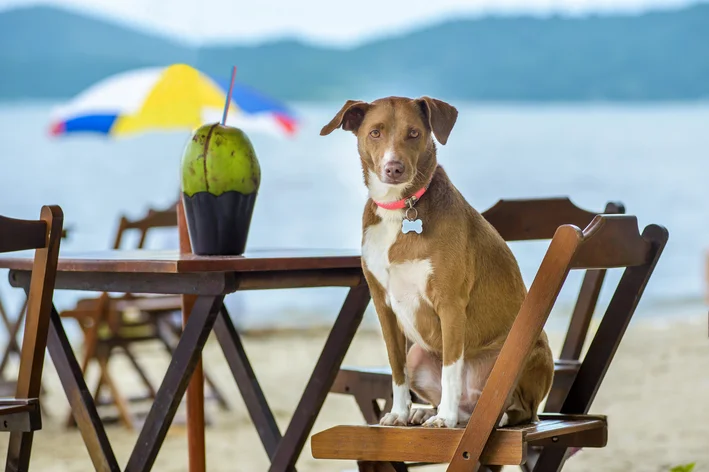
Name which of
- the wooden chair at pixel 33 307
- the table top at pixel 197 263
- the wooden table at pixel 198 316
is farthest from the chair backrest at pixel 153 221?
the wooden chair at pixel 33 307

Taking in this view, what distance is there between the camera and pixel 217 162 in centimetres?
322

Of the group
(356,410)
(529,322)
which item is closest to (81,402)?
(529,322)

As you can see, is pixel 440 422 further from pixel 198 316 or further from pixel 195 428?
pixel 195 428

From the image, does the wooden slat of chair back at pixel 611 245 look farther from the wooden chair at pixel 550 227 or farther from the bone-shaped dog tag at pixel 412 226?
the wooden chair at pixel 550 227

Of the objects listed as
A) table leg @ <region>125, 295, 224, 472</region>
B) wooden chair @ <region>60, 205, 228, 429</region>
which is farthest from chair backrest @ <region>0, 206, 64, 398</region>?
wooden chair @ <region>60, 205, 228, 429</region>

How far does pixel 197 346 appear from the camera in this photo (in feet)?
9.87

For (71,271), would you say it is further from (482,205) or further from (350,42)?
(350,42)

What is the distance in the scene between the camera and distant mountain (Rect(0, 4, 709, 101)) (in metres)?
50.6

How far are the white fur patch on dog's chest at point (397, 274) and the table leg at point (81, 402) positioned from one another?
0.93 meters

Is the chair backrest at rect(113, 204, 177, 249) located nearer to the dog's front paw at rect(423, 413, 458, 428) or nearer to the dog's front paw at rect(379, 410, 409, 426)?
the dog's front paw at rect(379, 410, 409, 426)

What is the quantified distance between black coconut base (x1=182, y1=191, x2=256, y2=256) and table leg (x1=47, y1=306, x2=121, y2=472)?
467 millimetres

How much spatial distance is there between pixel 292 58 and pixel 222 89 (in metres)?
44.1

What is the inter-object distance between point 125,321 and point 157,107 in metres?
1.63

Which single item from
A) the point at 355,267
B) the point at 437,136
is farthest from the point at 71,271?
the point at 437,136
